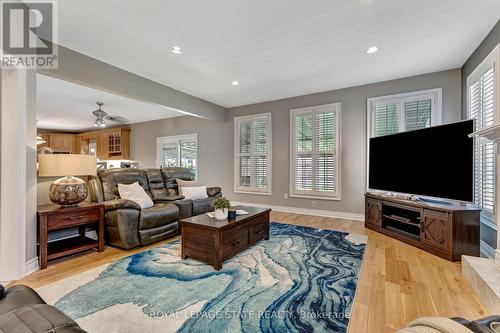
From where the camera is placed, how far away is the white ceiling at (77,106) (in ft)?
15.1

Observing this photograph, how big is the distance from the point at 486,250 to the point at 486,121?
159 cm

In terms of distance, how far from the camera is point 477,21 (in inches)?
101

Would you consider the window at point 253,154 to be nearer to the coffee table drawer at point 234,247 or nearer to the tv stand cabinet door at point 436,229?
the coffee table drawer at point 234,247

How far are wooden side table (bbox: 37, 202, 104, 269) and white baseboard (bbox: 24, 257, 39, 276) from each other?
43 mm

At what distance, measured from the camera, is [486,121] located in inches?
115

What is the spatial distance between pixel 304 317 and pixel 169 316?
1.00 m

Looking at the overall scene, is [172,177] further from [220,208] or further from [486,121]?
[486,121]

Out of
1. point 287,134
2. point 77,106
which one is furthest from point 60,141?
point 287,134

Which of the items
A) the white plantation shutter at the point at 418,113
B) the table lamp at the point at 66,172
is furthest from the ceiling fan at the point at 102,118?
the white plantation shutter at the point at 418,113

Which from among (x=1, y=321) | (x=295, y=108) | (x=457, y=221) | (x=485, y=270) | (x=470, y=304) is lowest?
(x=470, y=304)

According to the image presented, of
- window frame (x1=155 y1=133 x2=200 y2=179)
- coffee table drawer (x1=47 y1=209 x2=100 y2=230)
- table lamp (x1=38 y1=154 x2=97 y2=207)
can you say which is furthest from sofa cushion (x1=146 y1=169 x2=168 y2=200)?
window frame (x1=155 y1=133 x2=200 y2=179)

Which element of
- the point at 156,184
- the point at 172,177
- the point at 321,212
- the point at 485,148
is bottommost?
the point at 321,212

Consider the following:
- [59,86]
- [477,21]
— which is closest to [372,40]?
[477,21]

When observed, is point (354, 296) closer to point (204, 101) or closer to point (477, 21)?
point (477, 21)
